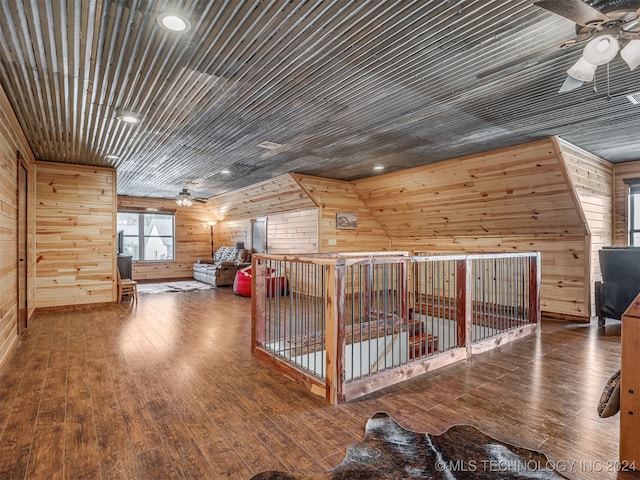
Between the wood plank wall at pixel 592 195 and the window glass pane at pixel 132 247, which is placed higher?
the wood plank wall at pixel 592 195

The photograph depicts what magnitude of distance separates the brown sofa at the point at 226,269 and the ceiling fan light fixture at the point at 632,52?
840cm

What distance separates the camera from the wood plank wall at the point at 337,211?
24.1ft

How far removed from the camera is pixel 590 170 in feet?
17.3

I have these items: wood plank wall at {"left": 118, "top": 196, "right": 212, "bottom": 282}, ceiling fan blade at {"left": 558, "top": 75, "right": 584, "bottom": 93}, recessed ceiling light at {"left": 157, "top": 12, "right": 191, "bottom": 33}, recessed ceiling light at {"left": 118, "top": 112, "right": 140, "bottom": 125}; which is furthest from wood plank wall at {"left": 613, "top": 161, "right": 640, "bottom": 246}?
wood plank wall at {"left": 118, "top": 196, "right": 212, "bottom": 282}

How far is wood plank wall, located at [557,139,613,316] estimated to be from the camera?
488 centimetres

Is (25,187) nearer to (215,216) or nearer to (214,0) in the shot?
(214,0)

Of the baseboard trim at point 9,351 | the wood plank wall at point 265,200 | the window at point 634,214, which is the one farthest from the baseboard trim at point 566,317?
the baseboard trim at point 9,351

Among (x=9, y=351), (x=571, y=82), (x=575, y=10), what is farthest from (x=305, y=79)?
(x=9, y=351)

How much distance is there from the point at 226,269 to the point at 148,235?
12.2 ft

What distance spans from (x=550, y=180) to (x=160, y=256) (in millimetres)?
10940

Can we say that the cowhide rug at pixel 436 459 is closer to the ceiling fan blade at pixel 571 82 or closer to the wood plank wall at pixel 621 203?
the ceiling fan blade at pixel 571 82

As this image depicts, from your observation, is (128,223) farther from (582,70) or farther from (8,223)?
(582,70)

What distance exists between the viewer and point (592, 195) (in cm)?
540

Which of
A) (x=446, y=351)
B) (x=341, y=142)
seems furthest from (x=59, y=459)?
(x=341, y=142)
